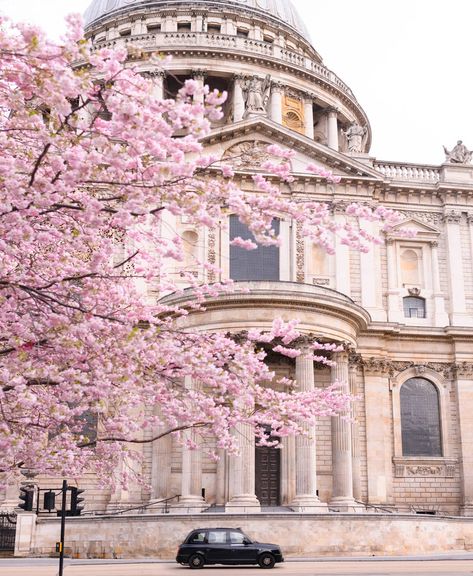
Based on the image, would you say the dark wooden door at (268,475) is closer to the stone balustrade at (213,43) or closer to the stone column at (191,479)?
the stone column at (191,479)

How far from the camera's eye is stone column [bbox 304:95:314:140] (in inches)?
2311

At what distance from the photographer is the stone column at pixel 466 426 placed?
3906 cm

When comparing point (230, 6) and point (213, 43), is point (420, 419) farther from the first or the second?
point (230, 6)

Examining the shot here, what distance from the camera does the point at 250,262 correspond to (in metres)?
41.2

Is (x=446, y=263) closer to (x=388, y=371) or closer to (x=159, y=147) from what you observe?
(x=388, y=371)

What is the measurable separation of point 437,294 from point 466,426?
6.82 m

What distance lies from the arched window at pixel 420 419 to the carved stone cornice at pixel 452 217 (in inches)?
336

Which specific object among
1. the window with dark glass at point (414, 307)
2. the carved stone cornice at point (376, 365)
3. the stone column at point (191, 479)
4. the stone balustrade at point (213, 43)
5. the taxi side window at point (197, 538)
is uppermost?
the stone balustrade at point (213, 43)

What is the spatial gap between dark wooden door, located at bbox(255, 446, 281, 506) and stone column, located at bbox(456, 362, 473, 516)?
362 inches

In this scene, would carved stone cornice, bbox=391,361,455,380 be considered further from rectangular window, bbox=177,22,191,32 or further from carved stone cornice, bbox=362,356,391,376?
rectangular window, bbox=177,22,191,32

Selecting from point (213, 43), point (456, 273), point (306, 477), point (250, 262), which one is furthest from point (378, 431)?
point (213, 43)

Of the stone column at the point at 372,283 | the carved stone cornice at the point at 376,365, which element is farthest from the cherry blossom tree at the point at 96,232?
the stone column at the point at 372,283

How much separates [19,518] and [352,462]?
15.0 metres

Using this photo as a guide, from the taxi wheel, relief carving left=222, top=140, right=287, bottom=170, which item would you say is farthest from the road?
relief carving left=222, top=140, right=287, bottom=170
